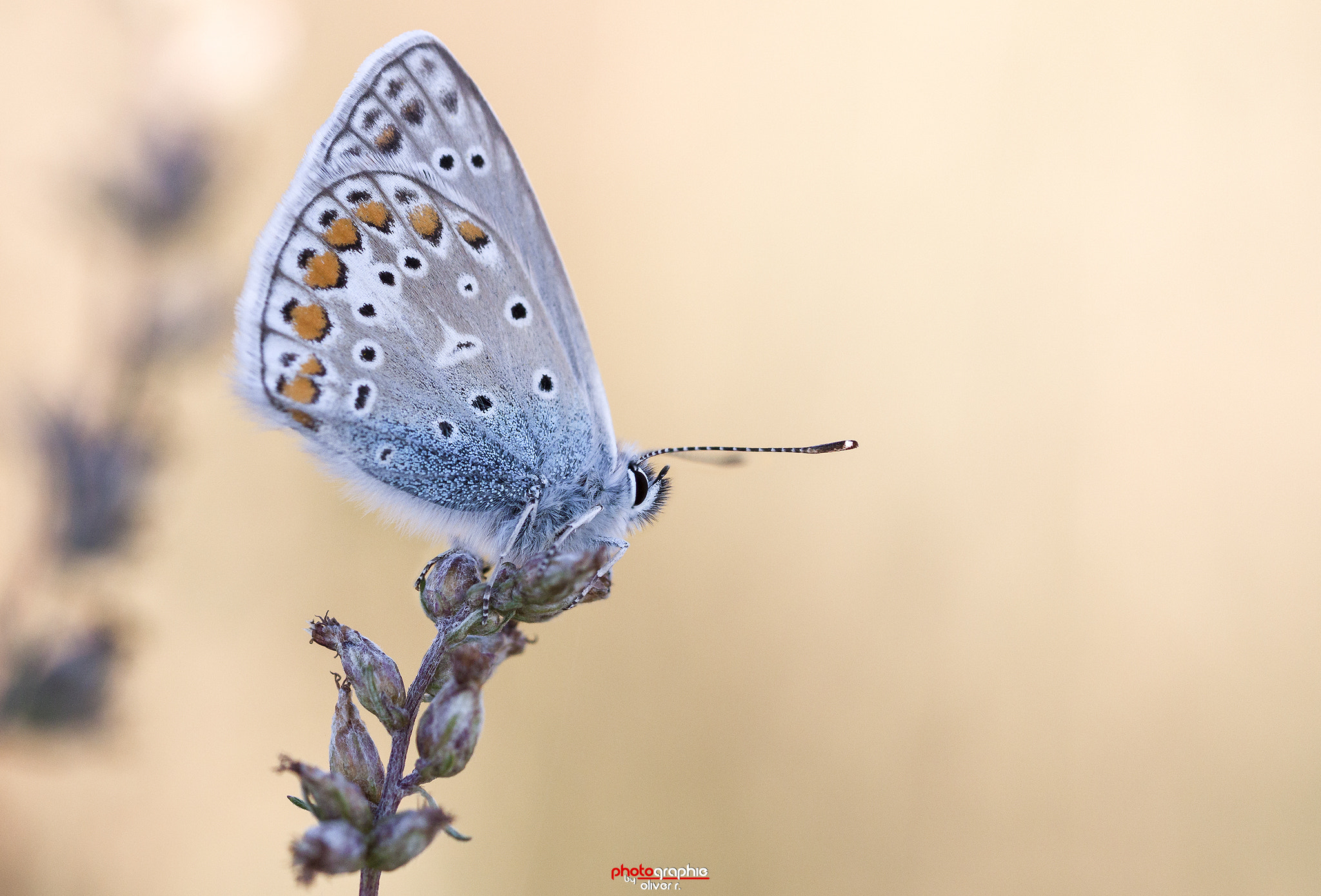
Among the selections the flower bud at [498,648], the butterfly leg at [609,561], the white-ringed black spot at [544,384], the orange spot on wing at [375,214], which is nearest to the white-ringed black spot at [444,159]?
the orange spot on wing at [375,214]

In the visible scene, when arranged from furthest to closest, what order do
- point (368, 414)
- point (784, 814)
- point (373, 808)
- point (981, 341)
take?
1. point (981, 341)
2. point (784, 814)
3. point (368, 414)
4. point (373, 808)

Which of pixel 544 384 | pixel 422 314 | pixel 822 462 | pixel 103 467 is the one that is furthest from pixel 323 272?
pixel 822 462

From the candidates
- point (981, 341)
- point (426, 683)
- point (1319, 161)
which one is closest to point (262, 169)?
point (426, 683)

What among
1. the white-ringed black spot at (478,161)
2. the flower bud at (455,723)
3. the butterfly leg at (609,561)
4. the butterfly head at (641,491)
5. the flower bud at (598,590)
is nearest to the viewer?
the flower bud at (455,723)

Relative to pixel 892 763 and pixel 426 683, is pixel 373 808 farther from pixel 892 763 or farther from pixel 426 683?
pixel 892 763

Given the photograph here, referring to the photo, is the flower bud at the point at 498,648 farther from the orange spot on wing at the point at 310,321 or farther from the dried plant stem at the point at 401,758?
the orange spot on wing at the point at 310,321

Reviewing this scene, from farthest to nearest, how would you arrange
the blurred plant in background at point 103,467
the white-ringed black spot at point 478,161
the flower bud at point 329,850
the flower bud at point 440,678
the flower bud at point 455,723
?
the blurred plant in background at point 103,467, the white-ringed black spot at point 478,161, the flower bud at point 440,678, the flower bud at point 455,723, the flower bud at point 329,850
